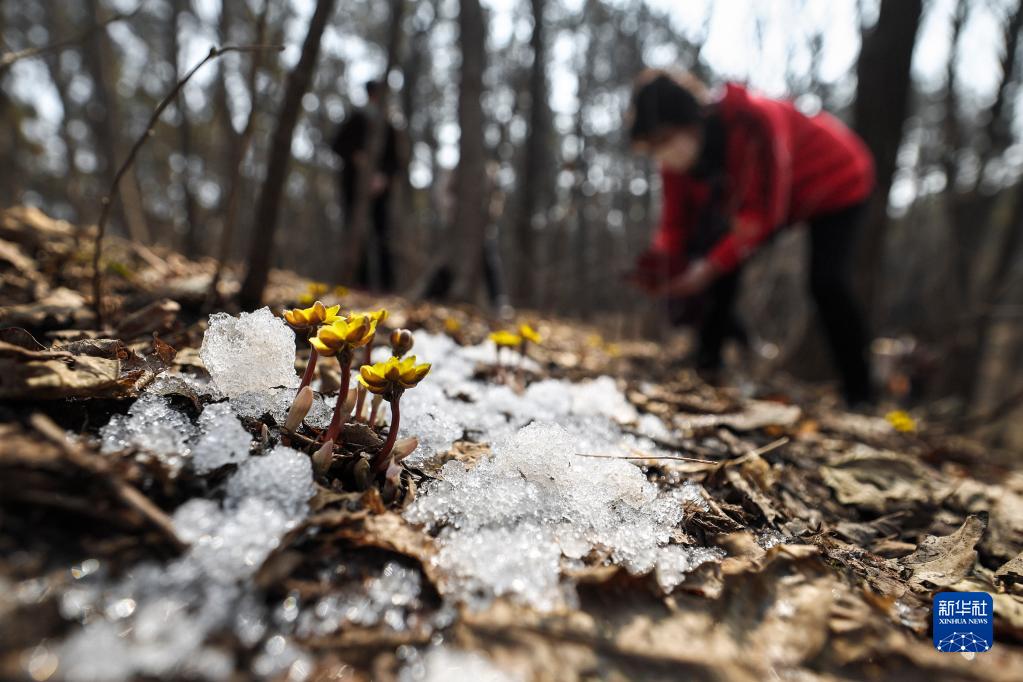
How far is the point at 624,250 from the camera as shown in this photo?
1252 cm

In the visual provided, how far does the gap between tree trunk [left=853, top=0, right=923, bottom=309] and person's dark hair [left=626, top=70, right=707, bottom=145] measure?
2207 millimetres

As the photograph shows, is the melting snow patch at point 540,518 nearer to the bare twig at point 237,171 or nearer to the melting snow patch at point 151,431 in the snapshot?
the melting snow patch at point 151,431

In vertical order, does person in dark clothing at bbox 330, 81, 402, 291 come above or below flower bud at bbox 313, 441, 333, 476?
above

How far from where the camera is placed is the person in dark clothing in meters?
4.47

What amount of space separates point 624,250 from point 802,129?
30.9 ft

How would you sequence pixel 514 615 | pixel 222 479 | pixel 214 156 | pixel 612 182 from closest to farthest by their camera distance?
1. pixel 514 615
2. pixel 222 479
3. pixel 214 156
4. pixel 612 182

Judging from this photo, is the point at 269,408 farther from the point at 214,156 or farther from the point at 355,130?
the point at 214,156

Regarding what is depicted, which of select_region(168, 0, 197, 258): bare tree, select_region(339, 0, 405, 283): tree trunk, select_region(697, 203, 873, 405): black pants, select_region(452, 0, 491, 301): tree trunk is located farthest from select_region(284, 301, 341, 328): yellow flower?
select_region(168, 0, 197, 258): bare tree

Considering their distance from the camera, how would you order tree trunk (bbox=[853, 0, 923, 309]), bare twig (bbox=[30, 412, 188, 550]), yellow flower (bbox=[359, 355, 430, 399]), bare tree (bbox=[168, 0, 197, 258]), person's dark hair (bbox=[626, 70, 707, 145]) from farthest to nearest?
tree trunk (bbox=[853, 0, 923, 309]) < bare tree (bbox=[168, 0, 197, 258]) < person's dark hair (bbox=[626, 70, 707, 145]) < yellow flower (bbox=[359, 355, 430, 399]) < bare twig (bbox=[30, 412, 188, 550])

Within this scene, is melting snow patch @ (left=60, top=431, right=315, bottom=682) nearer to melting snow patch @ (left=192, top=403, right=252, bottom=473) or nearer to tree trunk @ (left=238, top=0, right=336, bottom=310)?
melting snow patch @ (left=192, top=403, right=252, bottom=473)

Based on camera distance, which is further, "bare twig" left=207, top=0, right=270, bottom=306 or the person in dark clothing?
the person in dark clothing

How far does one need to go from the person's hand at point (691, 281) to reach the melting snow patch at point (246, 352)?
2768 millimetres

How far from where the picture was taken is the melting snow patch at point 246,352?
1.02 meters

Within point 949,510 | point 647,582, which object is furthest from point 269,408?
point 949,510
